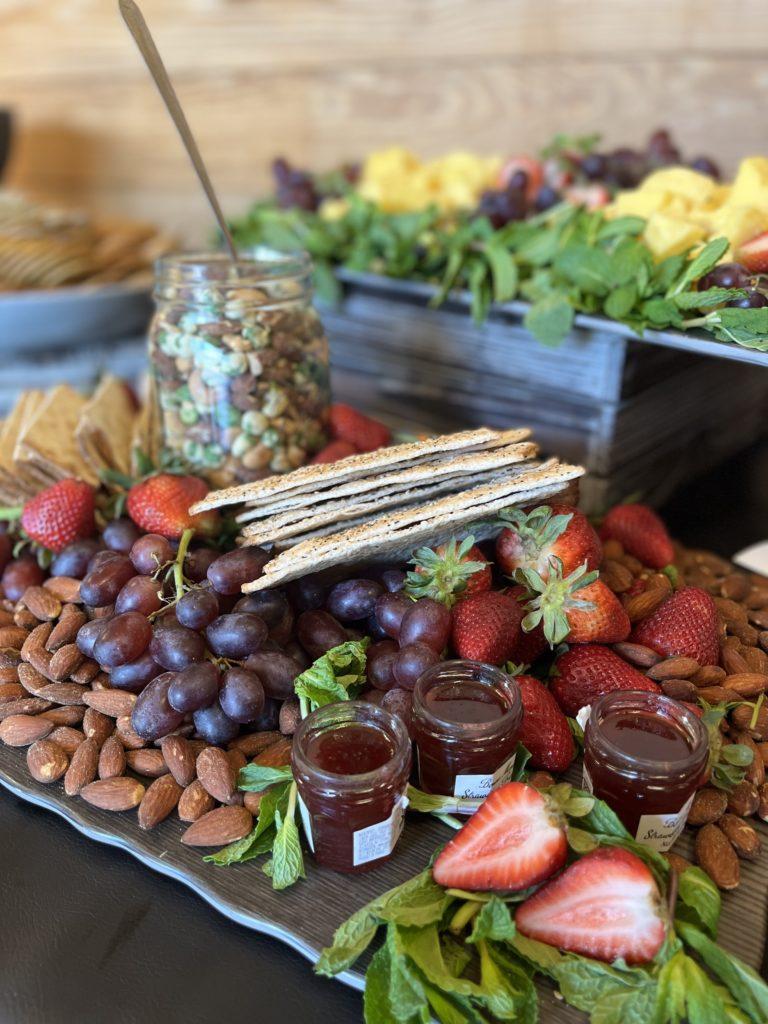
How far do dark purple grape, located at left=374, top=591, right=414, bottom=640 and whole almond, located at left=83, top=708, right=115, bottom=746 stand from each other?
266 mm

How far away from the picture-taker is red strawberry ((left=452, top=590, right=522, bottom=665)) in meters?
0.75

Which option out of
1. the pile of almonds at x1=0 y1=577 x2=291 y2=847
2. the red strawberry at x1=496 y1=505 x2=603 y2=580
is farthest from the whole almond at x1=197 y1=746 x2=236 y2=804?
the red strawberry at x1=496 y1=505 x2=603 y2=580

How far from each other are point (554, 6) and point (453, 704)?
1515 millimetres

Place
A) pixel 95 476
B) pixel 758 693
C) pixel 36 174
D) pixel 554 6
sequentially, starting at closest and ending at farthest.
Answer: pixel 758 693, pixel 95 476, pixel 554 6, pixel 36 174

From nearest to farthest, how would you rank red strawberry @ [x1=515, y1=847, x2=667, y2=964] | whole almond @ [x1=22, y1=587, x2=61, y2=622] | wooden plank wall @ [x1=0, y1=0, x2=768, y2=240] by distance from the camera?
1. red strawberry @ [x1=515, y1=847, x2=667, y2=964]
2. whole almond @ [x1=22, y1=587, x2=61, y2=622]
3. wooden plank wall @ [x1=0, y1=0, x2=768, y2=240]

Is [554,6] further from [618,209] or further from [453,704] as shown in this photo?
[453,704]

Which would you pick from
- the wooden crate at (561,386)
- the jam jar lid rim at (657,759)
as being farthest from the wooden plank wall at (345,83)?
the jam jar lid rim at (657,759)

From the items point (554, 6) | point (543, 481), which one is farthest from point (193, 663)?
point (554, 6)

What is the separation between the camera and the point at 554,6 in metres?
1.65

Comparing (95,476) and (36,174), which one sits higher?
(36,174)

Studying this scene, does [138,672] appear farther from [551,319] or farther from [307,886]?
[551,319]

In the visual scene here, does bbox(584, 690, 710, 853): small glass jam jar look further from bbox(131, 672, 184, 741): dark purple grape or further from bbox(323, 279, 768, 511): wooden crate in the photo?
bbox(323, 279, 768, 511): wooden crate

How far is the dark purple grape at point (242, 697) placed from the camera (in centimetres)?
72

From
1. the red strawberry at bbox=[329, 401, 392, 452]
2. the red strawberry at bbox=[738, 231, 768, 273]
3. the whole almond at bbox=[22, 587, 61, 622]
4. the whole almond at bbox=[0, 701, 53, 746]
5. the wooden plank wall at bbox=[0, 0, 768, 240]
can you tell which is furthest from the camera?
the wooden plank wall at bbox=[0, 0, 768, 240]
